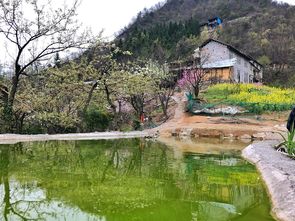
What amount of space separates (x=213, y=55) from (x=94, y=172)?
37897 mm

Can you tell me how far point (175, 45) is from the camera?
196 ft

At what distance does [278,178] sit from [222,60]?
124ft

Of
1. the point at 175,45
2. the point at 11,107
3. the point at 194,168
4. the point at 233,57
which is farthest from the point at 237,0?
the point at 194,168

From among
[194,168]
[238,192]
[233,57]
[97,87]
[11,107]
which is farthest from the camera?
[233,57]

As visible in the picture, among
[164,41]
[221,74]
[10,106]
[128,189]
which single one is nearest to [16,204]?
[128,189]

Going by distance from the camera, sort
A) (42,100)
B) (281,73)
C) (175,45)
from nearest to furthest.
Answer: (42,100) < (281,73) < (175,45)

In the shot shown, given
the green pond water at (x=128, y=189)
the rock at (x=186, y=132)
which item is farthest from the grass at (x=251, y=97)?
the green pond water at (x=128, y=189)

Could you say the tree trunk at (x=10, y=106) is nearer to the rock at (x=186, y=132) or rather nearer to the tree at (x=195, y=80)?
the rock at (x=186, y=132)

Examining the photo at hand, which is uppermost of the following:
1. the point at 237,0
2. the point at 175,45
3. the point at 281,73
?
the point at 237,0

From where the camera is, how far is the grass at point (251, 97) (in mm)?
24719

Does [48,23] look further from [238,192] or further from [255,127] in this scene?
[238,192]

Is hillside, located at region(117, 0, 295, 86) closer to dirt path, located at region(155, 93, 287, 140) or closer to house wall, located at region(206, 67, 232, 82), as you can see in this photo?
house wall, located at region(206, 67, 232, 82)

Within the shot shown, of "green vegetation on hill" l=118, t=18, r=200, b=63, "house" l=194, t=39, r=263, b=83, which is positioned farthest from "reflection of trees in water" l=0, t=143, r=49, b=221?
"green vegetation on hill" l=118, t=18, r=200, b=63

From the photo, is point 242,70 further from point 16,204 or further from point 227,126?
point 16,204
